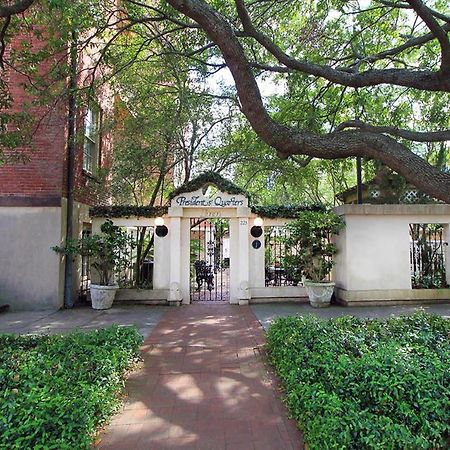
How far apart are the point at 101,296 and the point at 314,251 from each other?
549 centimetres

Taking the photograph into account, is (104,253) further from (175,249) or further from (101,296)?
(175,249)

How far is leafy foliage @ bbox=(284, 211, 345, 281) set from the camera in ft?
29.8

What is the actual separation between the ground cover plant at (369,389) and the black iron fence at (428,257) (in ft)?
20.4

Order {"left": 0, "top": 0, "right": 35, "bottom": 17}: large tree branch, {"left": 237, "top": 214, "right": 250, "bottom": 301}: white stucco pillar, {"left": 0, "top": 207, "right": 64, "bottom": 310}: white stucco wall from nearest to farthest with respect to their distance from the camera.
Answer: {"left": 0, "top": 0, "right": 35, "bottom": 17}: large tree branch, {"left": 0, "top": 207, "right": 64, "bottom": 310}: white stucco wall, {"left": 237, "top": 214, "right": 250, "bottom": 301}: white stucco pillar

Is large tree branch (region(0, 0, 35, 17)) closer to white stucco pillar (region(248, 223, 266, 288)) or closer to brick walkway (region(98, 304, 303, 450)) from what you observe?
brick walkway (region(98, 304, 303, 450))

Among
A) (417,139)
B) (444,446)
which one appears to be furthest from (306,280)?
(444,446)

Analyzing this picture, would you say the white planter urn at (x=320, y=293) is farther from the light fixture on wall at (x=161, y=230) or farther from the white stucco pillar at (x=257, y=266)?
the light fixture on wall at (x=161, y=230)

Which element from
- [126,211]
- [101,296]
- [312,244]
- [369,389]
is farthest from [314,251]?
[369,389]

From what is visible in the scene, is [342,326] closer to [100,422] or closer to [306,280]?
[100,422]

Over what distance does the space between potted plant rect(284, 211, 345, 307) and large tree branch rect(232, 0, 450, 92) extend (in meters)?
4.45

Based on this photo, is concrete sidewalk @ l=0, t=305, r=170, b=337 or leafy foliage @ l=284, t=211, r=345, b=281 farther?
leafy foliage @ l=284, t=211, r=345, b=281

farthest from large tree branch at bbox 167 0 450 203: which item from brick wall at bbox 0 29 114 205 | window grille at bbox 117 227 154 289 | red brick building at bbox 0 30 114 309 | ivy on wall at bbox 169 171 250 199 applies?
window grille at bbox 117 227 154 289

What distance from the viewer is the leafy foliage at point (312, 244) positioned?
907 centimetres

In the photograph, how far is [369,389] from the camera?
2904mm
